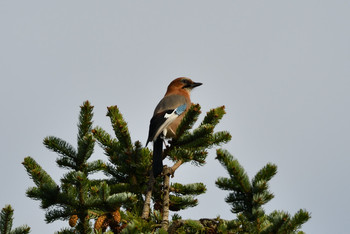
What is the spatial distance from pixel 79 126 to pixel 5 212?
1.41m

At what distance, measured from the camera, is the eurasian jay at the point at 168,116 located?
5.88 m

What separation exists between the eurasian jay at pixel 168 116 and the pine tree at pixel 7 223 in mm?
1490

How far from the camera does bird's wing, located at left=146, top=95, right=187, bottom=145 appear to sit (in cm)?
691

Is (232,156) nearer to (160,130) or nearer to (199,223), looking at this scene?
(199,223)

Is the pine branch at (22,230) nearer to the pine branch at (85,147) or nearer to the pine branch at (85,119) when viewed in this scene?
the pine branch at (85,147)

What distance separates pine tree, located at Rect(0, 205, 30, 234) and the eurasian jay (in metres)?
1.49

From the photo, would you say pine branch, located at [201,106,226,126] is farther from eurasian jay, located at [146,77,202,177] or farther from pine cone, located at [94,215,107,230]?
pine cone, located at [94,215,107,230]

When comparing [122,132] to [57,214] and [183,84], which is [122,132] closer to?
[57,214]

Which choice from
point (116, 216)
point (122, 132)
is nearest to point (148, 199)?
point (116, 216)

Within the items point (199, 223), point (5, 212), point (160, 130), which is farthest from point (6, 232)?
point (160, 130)

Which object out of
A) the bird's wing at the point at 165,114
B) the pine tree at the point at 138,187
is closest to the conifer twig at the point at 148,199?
the pine tree at the point at 138,187

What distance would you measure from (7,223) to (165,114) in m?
3.75

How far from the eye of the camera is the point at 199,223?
446cm

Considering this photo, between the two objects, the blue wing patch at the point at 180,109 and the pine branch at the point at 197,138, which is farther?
the blue wing patch at the point at 180,109
